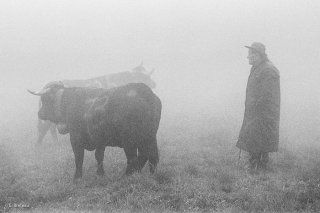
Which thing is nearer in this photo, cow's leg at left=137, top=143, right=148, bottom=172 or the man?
cow's leg at left=137, top=143, right=148, bottom=172

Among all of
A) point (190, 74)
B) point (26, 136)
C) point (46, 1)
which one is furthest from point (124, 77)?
point (46, 1)

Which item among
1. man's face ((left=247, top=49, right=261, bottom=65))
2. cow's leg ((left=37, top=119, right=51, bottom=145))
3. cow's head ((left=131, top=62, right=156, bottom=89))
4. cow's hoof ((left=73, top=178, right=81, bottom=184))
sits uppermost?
man's face ((left=247, top=49, right=261, bottom=65))

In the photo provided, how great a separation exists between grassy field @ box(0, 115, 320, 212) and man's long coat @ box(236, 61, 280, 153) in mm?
603

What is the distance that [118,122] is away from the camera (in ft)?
25.1

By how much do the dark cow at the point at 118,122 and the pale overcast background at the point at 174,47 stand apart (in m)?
12.8

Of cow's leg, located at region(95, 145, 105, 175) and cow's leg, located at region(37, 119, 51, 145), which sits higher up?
cow's leg, located at region(95, 145, 105, 175)

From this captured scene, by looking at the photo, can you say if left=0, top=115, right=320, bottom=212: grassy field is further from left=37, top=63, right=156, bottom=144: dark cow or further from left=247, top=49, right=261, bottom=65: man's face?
left=247, top=49, right=261, bottom=65: man's face

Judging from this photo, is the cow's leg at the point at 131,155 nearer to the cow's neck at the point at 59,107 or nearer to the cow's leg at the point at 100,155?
the cow's leg at the point at 100,155

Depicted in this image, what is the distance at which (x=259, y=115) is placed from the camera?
8.70 metres

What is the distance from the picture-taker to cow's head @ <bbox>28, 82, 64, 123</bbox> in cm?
895

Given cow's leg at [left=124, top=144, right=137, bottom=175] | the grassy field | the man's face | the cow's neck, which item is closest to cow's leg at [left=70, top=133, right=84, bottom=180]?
the grassy field

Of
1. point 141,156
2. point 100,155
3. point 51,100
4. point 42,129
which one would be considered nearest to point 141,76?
point 42,129

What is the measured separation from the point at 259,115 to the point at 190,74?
88.3 ft

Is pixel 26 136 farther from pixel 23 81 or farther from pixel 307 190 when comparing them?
pixel 23 81
